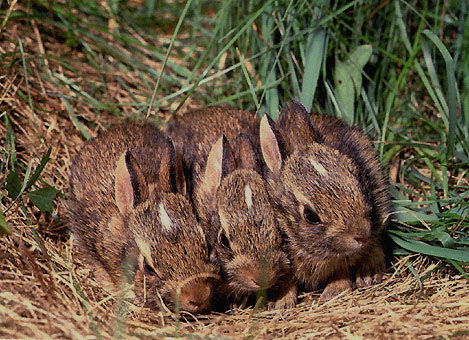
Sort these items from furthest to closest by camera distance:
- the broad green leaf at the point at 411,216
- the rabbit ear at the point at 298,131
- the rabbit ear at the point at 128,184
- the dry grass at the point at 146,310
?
the broad green leaf at the point at 411,216
the rabbit ear at the point at 298,131
the rabbit ear at the point at 128,184
the dry grass at the point at 146,310

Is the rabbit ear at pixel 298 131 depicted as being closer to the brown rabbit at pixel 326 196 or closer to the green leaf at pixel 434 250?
the brown rabbit at pixel 326 196

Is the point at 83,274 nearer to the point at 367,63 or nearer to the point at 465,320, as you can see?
the point at 465,320

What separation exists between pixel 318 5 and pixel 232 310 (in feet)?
9.60

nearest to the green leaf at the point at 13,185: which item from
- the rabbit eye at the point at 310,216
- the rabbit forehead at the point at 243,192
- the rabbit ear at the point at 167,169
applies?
the rabbit ear at the point at 167,169

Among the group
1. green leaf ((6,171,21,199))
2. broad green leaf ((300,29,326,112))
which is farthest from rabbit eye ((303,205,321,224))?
green leaf ((6,171,21,199))

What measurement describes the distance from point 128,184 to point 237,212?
819 mm

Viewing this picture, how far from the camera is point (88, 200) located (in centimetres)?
497

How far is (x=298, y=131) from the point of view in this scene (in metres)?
4.81

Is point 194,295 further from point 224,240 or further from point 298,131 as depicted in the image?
point 298,131

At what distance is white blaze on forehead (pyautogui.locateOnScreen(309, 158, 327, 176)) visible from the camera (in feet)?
14.3

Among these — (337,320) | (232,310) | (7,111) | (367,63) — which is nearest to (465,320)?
(337,320)

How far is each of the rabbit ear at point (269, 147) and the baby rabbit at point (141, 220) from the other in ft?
2.22

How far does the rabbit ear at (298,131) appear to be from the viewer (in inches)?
189

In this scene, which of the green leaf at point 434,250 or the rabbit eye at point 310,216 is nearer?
the rabbit eye at point 310,216
